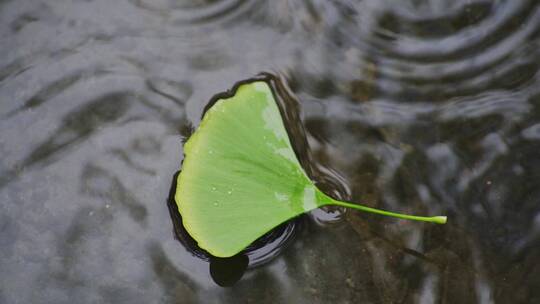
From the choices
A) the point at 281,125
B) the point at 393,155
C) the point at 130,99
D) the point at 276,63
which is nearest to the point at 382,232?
the point at 393,155

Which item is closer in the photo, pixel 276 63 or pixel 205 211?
pixel 205 211

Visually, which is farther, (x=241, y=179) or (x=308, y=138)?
(x=308, y=138)

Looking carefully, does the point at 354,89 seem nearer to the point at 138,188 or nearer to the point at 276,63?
the point at 276,63
